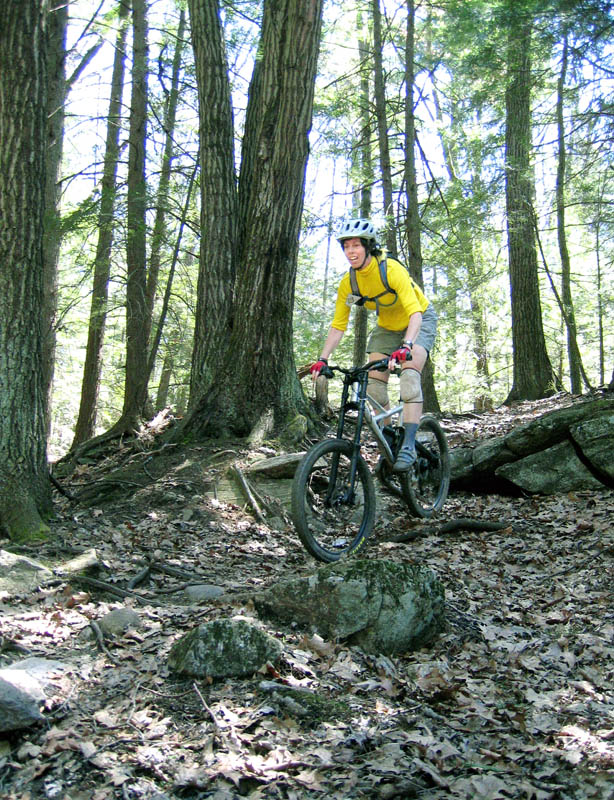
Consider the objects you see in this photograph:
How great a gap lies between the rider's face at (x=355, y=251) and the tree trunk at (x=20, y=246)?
2.58m

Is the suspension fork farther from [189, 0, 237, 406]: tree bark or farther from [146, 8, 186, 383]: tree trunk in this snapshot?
[146, 8, 186, 383]: tree trunk

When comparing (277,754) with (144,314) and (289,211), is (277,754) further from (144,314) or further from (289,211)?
(144,314)

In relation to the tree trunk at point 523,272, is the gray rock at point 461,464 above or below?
below

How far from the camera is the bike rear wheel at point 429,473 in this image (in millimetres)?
6906

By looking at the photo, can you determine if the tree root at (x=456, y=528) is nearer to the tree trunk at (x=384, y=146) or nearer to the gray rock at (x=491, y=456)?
the gray rock at (x=491, y=456)

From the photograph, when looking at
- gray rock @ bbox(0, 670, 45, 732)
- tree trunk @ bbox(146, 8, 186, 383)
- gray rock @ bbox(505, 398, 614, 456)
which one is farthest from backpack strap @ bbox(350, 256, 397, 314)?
tree trunk @ bbox(146, 8, 186, 383)

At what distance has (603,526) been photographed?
5.88 metres

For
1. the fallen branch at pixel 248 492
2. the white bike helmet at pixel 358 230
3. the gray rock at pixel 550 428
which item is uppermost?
the white bike helmet at pixel 358 230

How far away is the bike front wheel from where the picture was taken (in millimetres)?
5414

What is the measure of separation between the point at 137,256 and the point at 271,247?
4479 mm

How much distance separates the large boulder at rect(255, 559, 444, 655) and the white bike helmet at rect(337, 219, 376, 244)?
276 centimetres

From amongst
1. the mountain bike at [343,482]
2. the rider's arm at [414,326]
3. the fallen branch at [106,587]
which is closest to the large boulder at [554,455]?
the mountain bike at [343,482]

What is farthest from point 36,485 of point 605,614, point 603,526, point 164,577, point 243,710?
point 603,526

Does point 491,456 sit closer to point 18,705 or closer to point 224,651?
point 224,651
